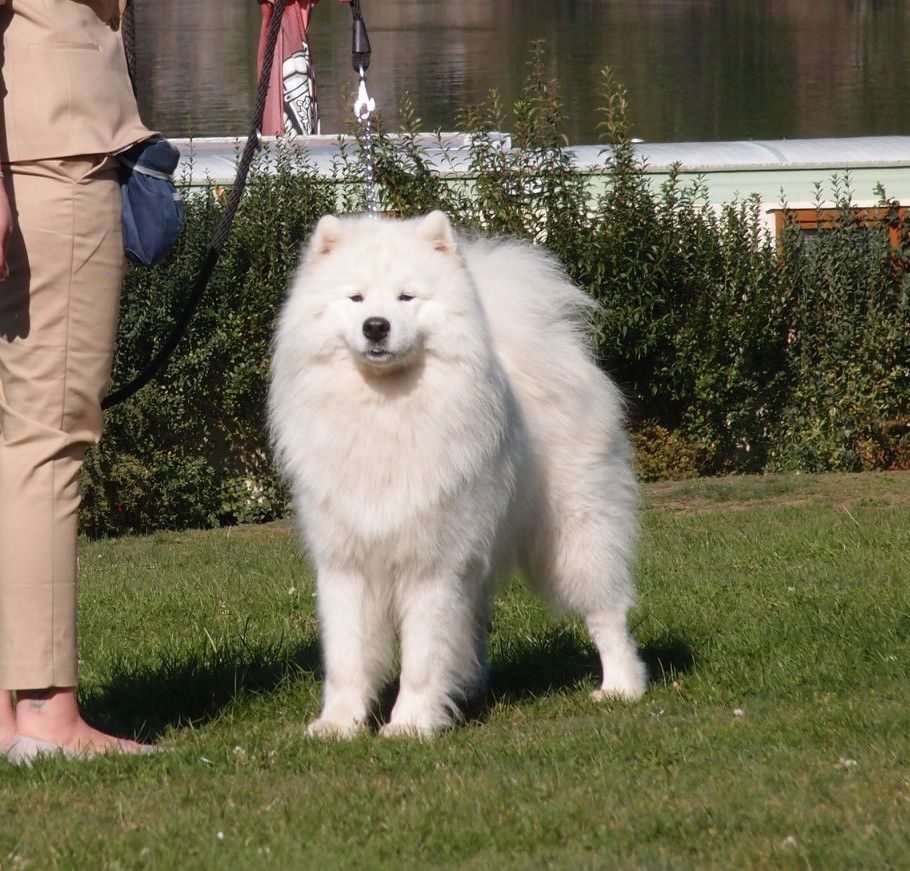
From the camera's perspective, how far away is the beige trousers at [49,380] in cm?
340

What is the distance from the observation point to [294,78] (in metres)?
14.1

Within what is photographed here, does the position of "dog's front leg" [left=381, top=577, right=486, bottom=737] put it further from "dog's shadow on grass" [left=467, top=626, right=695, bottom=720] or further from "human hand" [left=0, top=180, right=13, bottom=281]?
"human hand" [left=0, top=180, right=13, bottom=281]

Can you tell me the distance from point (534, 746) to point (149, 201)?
6.06 ft

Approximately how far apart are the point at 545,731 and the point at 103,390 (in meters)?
1.66

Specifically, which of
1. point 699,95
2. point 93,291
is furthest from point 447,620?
point 699,95

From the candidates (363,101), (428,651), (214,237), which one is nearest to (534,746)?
(428,651)

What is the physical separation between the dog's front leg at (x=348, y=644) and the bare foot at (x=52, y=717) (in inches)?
29.9

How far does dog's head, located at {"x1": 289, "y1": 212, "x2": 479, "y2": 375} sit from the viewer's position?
157 inches

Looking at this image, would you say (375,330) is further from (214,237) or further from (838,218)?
(838,218)

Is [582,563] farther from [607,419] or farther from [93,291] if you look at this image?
[93,291]

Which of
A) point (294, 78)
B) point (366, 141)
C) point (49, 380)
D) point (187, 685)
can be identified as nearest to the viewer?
point (49, 380)

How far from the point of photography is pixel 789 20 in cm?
5512

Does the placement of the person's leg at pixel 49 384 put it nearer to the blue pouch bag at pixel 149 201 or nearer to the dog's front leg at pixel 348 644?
the blue pouch bag at pixel 149 201

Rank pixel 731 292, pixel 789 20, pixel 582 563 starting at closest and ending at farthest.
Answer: pixel 582 563 → pixel 731 292 → pixel 789 20
